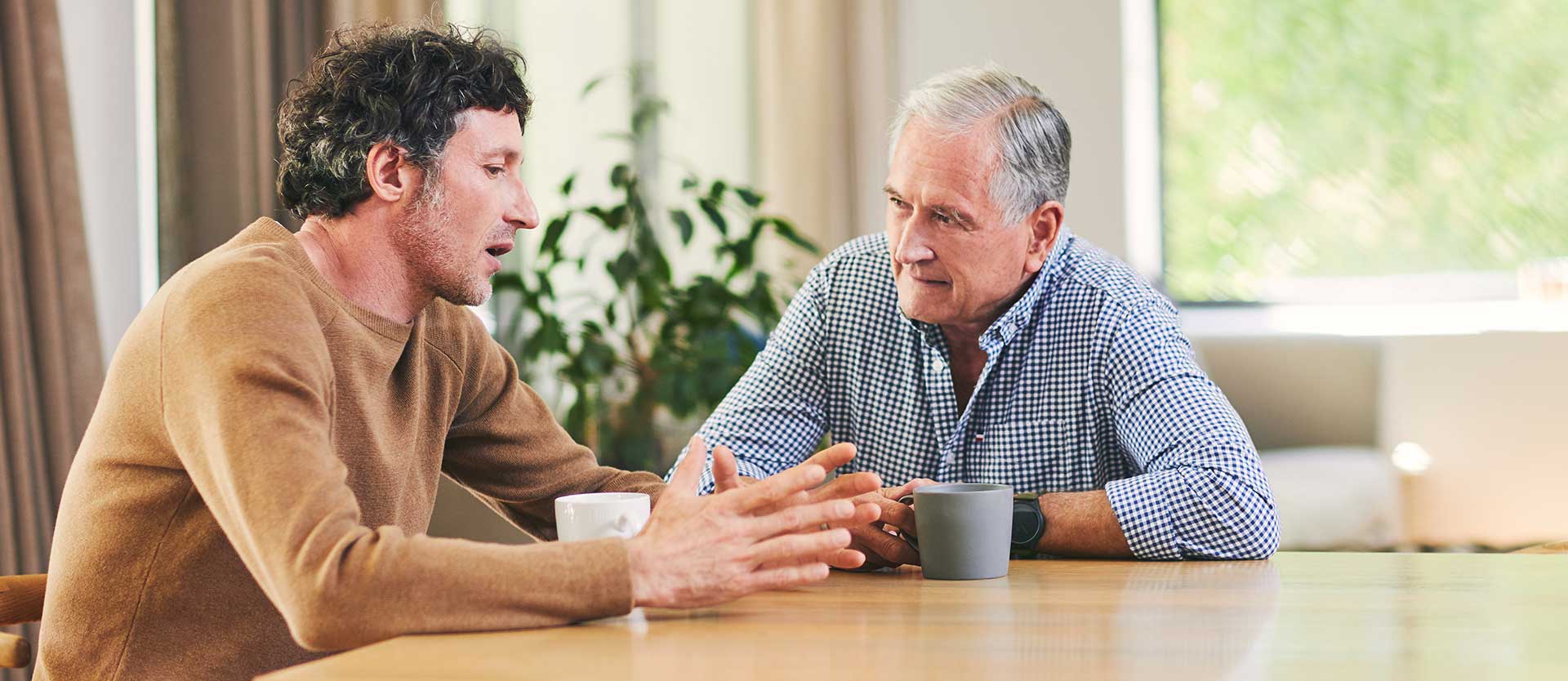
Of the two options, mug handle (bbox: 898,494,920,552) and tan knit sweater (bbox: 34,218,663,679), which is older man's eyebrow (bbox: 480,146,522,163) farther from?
mug handle (bbox: 898,494,920,552)

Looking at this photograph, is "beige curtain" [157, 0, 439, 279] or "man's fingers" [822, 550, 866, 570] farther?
"beige curtain" [157, 0, 439, 279]

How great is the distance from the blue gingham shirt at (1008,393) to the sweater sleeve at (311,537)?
0.62 metres

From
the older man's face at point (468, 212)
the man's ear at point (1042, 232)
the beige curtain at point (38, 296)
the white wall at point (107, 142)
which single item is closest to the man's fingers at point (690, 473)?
the older man's face at point (468, 212)

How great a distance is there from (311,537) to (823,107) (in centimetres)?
351

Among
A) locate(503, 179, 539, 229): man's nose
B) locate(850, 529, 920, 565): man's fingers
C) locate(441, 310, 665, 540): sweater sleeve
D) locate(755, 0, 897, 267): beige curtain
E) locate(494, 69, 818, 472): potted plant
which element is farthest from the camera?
locate(755, 0, 897, 267): beige curtain

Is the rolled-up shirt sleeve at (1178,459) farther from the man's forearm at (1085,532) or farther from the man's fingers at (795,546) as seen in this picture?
the man's fingers at (795,546)

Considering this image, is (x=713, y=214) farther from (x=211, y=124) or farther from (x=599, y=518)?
(x=599, y=518)

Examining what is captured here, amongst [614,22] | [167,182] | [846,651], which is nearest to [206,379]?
[846,651]

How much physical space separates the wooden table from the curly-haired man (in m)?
0.05

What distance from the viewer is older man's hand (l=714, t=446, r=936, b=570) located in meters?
1.32

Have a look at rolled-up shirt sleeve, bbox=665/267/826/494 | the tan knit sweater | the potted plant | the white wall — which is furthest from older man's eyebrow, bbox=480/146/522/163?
the potted plant

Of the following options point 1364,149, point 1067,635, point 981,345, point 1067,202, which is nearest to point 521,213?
point 981,345

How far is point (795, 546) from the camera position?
1.11 metres

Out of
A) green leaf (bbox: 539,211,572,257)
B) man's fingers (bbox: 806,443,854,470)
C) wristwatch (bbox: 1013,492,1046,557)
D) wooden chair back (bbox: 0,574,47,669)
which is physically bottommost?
wooden chair back (bbox: 0,574,47,669)
